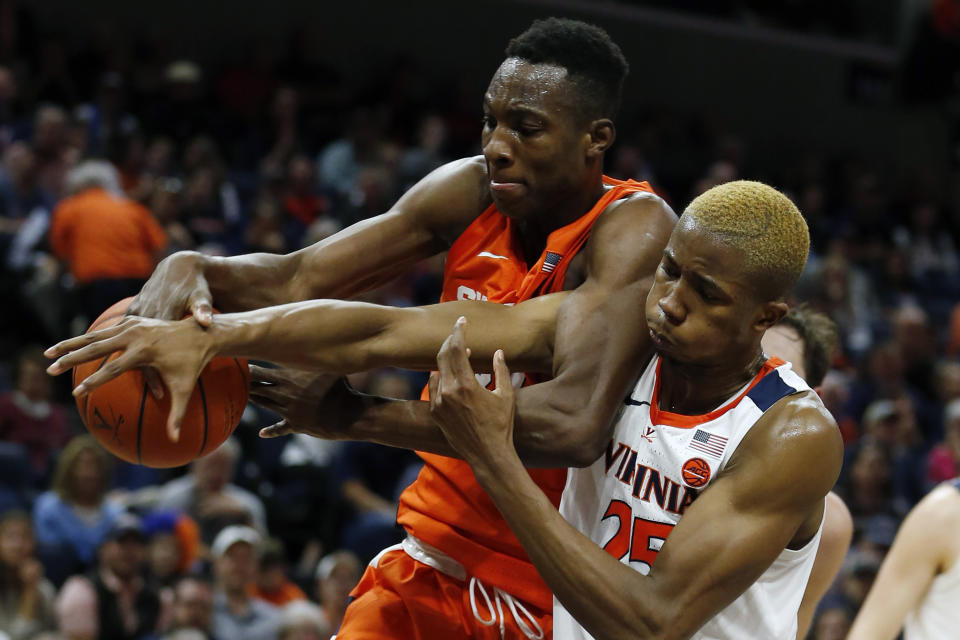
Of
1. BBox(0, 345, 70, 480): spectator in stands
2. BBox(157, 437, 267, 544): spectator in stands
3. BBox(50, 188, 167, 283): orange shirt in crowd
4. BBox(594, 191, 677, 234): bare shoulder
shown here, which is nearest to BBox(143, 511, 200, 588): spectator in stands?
BBox(157, 437, 267, 544): spectator in stands

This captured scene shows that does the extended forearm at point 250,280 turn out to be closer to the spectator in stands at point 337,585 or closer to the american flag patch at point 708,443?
the american flag patch at point 708,443

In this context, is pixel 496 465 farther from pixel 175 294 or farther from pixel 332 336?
pixel 175 294

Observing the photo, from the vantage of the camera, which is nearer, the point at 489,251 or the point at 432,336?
the point at 432,336

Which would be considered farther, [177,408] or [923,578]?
[923,578]

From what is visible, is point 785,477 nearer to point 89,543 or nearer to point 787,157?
point 89,543

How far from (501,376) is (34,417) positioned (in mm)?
5306

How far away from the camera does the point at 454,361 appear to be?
2.65 m

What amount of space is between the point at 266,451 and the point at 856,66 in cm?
1042

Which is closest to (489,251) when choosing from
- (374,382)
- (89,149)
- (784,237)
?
(784,237)

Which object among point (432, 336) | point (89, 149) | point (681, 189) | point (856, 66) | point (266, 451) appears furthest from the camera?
point (856, 66)

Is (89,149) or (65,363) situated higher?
(65,363)

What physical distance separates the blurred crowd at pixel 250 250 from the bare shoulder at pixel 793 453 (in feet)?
6.37

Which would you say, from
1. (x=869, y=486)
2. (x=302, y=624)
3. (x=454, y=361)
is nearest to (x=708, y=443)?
(x=454, y=361)

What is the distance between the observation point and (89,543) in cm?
654
